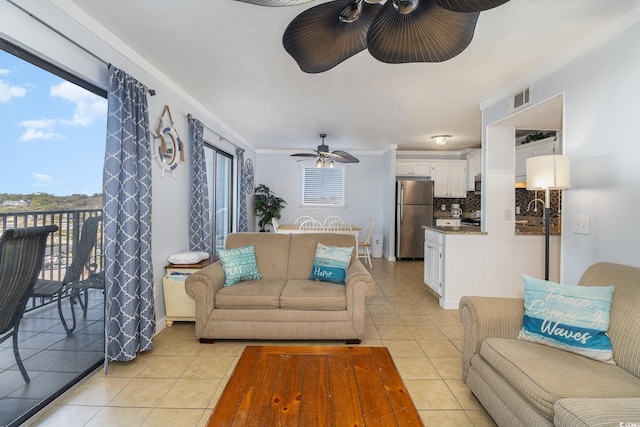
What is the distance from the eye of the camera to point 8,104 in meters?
1.56

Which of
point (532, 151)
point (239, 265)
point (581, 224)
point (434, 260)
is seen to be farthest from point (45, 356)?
point (532, 151)

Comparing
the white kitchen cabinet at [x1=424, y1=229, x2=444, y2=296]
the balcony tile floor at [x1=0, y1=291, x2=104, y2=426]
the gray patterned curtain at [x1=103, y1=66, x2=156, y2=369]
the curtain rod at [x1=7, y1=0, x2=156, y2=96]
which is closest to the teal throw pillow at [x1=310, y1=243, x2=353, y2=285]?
the white kitchen cabinet at [x1=424, y1=229, x2=444, y2=296]

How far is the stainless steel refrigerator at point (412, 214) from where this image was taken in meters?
6.22

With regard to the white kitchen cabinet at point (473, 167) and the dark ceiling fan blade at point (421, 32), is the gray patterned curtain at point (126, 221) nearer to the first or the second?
the dark ceiling fan blade at point (421, 32)

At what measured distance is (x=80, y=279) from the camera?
82.6 inches

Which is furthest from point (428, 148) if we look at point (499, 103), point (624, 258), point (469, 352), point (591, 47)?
point (469, 352)

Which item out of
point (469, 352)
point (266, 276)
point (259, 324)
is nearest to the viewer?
point (469, 352)

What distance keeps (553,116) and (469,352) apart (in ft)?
8.74

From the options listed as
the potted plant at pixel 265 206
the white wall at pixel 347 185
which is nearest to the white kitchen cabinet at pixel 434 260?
the white wall at pixel 347 185

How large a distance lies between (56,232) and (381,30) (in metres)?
2.16

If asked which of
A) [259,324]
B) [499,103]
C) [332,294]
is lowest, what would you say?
[259,324]

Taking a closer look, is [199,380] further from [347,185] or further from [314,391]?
[347,185]

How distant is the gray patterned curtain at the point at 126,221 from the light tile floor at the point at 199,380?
241mm

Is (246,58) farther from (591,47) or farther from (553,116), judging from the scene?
(553,116)
